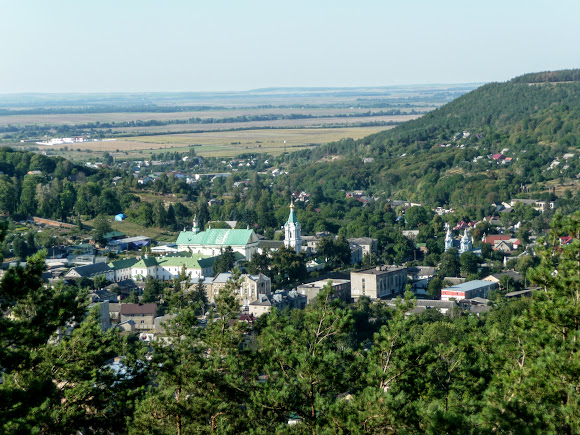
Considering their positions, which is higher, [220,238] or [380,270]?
[220,238]

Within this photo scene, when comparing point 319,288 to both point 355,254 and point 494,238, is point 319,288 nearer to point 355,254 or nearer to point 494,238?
point 355,254

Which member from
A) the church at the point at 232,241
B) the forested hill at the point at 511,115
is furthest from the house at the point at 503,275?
the forested hill at the point at 511,115

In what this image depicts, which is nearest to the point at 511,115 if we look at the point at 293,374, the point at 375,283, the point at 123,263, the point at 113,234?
the point at 113,234

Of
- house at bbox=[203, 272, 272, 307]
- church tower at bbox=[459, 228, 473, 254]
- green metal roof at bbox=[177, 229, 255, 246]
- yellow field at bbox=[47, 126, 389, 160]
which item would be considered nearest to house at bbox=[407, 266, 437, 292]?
church tower at bbox=[459, 228, 473, 254]

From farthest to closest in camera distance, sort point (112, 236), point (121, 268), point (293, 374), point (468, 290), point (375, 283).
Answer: point (112, 236)
point (121, 268)
point (375, 283)
point (468, 290)
point (293, 374)

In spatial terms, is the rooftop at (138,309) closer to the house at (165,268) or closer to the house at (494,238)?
the house at (165,268)

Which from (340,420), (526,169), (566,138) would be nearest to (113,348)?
(340,420)

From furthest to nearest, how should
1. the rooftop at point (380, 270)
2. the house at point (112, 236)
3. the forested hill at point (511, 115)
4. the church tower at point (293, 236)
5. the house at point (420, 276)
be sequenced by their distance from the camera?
→ the forested hill at point (511, 115)
the house at point (112, 236)
the church tower at point (293, 236)
the house at point (420, 276)
the rooftop at point (380, 270)
